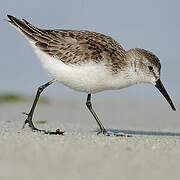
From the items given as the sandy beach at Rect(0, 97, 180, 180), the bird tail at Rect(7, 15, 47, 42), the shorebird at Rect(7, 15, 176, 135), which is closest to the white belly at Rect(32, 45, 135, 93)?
the shorebird at Rect(7, 15, 176, 135)

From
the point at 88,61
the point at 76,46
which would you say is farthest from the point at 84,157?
the point at 76,46

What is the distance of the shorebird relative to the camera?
7668 mm

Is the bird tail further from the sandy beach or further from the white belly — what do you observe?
the sandy beach

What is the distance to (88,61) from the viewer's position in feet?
25.2

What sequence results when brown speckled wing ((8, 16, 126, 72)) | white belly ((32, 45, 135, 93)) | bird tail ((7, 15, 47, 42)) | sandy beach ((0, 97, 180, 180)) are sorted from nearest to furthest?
sandy beach ((0, 97, 180, 180))
white belly ((32, 45, 135, 93))
brown speckled wing ((8, 16, 126, 72))
bird tail ((7, 15, 47, 42))

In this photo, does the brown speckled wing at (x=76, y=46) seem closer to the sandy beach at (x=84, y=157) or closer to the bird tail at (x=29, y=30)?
the bird tail at (x=29, y=30)

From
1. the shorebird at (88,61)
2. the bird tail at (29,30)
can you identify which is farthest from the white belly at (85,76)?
the bird tail at (29,30)

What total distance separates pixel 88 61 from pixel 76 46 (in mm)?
407

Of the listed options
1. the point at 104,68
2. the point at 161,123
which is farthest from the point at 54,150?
the point at 161,123

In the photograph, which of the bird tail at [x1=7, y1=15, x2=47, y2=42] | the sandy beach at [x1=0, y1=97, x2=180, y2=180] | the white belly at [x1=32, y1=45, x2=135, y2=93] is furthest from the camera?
the bird tail at [x1=7, y1=15, x2=47, y2=42]

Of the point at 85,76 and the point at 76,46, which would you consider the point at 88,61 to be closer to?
the point at 85,76

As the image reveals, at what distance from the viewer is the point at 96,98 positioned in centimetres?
1555

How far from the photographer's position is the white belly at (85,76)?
7.61m

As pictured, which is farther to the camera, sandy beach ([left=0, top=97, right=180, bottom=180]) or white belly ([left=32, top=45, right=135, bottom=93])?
white belly ([left=32, top=45, right=135, bottom=93])
